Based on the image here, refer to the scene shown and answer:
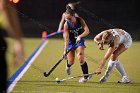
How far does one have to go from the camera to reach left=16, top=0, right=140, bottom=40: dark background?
19.5m

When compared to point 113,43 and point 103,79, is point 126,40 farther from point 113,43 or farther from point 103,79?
point 103,79

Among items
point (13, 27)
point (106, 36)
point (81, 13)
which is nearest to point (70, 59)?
point (106, 36)

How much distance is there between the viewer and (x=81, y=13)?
1933 centimetres

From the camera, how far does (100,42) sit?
9.07 m

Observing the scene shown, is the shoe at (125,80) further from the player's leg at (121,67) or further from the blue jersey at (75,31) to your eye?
the blue jersey at (75,31)

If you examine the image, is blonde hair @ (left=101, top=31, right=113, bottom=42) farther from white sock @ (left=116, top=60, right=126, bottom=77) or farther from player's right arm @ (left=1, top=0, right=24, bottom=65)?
player's right arm @ (left=1, top=0, right=24, bottom=65)

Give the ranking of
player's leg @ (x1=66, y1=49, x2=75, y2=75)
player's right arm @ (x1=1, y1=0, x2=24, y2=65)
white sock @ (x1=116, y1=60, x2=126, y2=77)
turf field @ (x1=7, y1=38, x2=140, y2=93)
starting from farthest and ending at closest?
player's leg @ (x1=66, y1=49, x2=75, y2=75)
white sock @ (x1=116, y1=60, x2=126, y2=77)
turf field @ (x1=7, y1=38, x2=140, y2=93)
player's right arm @ (x1=1, y1=0, x2=24, y2=65)

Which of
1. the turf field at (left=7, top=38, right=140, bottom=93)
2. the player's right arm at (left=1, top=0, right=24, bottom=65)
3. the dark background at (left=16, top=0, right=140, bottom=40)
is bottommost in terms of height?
the dark background at (left=16, top=0, right=140, bottom=40)

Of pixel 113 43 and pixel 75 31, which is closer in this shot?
pixel 113 43

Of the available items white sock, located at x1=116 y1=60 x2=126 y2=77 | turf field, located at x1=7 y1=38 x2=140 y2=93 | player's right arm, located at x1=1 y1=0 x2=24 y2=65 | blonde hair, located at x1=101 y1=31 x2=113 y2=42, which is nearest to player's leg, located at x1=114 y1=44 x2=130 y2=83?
white sock, located at x1=116 y1=60 x2=126 y2=77

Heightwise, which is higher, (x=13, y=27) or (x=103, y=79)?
(x=13, y=27)

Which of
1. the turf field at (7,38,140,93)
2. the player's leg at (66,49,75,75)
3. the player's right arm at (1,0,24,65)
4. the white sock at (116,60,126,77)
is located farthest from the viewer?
the player's leg at (66,49,75,75)

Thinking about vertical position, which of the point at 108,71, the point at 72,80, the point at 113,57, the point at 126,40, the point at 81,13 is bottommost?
the point at 81,13

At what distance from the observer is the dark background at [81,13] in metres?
19.5
